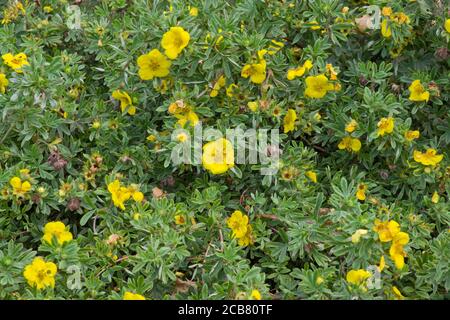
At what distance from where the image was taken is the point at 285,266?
258 centimetres

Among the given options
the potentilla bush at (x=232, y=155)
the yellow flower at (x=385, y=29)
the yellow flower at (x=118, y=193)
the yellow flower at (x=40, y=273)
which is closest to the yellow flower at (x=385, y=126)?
the potentilla bush at (x=232, y=155)

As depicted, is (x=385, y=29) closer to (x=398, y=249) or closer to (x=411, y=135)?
(x=411, y=135)

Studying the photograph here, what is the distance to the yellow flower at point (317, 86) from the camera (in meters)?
2.79

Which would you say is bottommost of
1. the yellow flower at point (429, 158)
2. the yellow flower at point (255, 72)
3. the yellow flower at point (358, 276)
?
the yellow flower at point (358, 276)

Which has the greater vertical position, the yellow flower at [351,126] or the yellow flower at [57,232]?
the yellow flower at [351,126]

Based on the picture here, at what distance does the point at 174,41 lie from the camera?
2680 mm

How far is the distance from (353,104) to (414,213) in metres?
0.49

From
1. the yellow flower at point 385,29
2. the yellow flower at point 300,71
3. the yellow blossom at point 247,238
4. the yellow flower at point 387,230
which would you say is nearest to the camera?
the yellow flower at point 387,230

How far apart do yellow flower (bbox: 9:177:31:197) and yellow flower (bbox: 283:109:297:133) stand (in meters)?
1.01

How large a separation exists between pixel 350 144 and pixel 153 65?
0.84m

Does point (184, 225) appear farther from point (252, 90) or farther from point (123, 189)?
point (252, 90)

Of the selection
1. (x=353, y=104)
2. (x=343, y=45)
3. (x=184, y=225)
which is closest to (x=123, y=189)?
(x=184, y=225)

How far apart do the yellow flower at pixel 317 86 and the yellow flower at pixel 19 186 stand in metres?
1.13

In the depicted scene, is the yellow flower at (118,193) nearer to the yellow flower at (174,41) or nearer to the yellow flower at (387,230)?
the yellow flower at (174,41)
